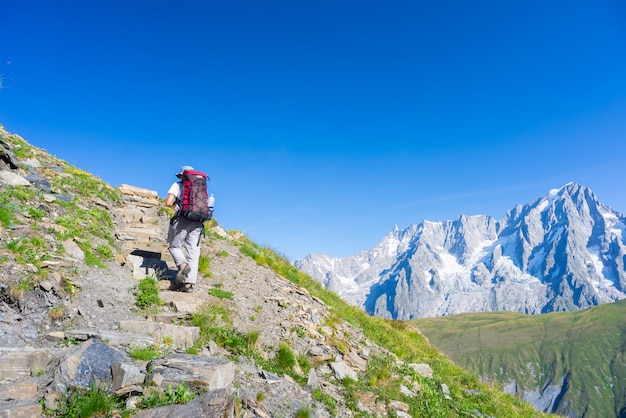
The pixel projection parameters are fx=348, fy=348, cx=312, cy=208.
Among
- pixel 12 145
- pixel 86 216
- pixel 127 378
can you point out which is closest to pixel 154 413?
pixel 127 378

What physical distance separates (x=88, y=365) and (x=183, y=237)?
6295mm

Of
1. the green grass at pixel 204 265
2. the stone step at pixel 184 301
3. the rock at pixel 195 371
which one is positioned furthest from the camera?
the green grass at pixel 204 265

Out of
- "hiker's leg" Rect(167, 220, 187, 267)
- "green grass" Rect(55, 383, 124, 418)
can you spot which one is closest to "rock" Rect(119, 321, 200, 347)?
"green grass" Rect(55, 383, 124, 418)

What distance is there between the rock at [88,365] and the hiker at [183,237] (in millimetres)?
5053

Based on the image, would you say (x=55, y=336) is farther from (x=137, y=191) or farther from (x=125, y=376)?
(x=137, y=191)

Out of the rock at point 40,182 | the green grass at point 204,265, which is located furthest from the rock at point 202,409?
the rock at point 40,182

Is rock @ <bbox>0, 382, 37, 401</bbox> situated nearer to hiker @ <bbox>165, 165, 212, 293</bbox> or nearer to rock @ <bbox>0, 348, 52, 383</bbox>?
rock @ <bbox>0, 348, 52, 383</bbox>

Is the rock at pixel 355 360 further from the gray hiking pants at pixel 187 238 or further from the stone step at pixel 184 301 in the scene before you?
the gray hiking pants at pixel 187 238

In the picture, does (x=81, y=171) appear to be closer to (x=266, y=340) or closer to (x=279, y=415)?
(x=266, y=340)

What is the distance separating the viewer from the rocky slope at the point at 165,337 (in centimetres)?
586

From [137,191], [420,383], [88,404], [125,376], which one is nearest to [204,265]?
[125,376]

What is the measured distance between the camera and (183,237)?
39.3 ft

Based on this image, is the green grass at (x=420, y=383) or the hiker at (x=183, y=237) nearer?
the green grass at (x=420, y=383)

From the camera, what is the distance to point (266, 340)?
9969 millimetres
